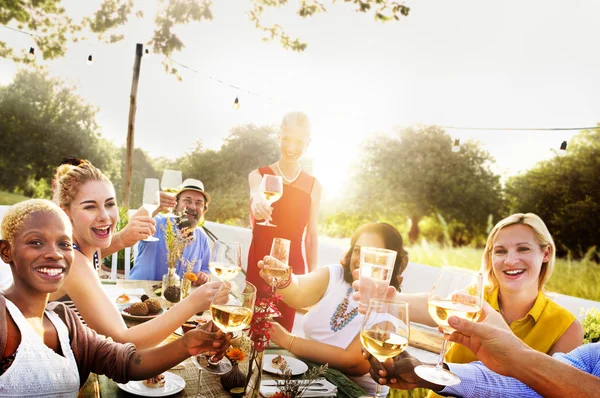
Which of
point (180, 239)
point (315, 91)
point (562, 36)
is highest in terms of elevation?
point (562, 36)

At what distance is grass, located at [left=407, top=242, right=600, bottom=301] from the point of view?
7.05 meters

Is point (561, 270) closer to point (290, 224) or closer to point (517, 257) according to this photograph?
point (290, 224)

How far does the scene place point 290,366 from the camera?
1824mm

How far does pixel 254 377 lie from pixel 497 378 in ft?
Result: 3.32

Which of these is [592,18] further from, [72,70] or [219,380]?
[72,70]

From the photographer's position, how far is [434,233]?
1648 cm

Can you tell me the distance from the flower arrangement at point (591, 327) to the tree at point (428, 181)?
11490 mm

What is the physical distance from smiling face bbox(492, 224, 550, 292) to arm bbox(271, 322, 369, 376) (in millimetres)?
725

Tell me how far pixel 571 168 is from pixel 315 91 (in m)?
7.22

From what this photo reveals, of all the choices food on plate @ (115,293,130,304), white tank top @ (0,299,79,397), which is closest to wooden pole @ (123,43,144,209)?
food on plate @ (115,293,130,304)

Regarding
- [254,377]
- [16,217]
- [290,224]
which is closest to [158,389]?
[254,377]

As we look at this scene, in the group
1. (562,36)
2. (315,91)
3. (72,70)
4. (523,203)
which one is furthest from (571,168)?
(72,70)

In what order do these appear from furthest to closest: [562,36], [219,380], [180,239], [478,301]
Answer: [562,36], [180,239], [219,380], [478,301]

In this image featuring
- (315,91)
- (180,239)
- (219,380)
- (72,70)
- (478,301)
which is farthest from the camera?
(72,70)
